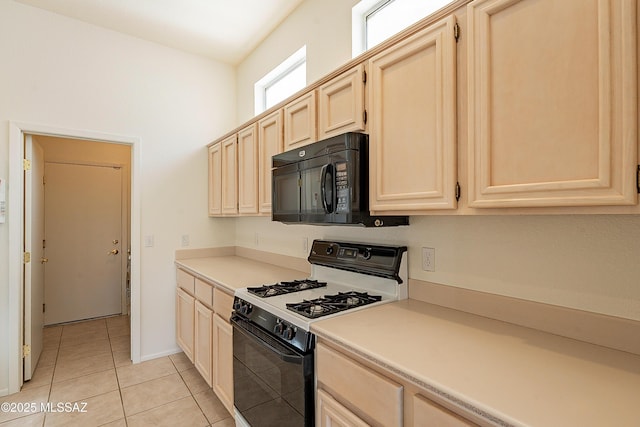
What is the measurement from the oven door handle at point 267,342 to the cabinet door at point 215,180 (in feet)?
5.24

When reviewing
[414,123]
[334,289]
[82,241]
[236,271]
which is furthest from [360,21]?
[82,241]

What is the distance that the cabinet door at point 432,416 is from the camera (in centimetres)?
85

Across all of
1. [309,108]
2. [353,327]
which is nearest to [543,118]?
[353,327]

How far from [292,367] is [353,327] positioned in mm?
348

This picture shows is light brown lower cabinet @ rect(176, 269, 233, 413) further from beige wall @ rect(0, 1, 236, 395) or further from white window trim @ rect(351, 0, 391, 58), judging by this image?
white window trim @ rect(351, 0, 391, 58)

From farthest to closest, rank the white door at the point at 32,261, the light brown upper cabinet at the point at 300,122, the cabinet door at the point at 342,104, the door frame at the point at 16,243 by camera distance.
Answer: the white door at the point at 32,261 → the door frame at the point at 16,243 → the light brown upper cabinet at the point at 300,122 → the cabinet door at the point at 342,104

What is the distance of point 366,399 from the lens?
111cm

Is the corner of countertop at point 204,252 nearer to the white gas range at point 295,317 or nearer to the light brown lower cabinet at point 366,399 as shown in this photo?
the white gas range at point 295,317

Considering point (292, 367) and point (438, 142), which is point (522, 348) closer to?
point (438, 142)

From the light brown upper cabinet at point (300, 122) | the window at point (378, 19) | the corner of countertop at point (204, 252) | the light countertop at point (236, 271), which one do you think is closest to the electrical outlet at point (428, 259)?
the light brown upper cabinet at point (300, 122)

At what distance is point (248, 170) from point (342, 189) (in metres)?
1.30

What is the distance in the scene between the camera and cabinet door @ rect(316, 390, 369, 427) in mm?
1163

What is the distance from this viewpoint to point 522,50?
1.02 meters

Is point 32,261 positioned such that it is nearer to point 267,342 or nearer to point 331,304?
point 267,342
